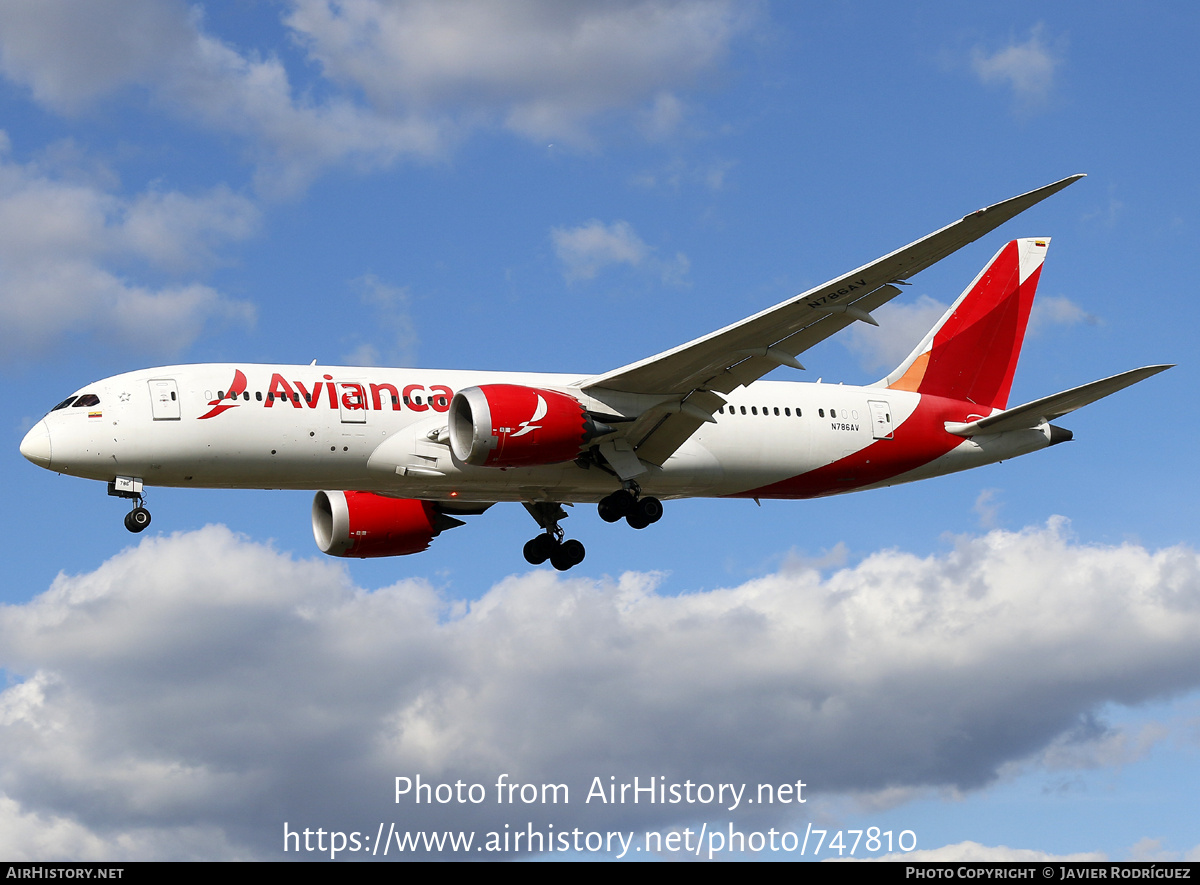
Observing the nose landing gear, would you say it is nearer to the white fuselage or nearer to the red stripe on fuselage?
the white fuselage

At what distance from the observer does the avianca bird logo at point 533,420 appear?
30.8 metres

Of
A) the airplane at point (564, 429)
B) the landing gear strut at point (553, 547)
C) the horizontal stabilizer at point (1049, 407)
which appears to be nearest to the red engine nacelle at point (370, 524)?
the airplane at point (564, 429)

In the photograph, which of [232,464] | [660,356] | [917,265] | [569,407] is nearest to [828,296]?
[917,265]

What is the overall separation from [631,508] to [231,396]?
978 centimetres

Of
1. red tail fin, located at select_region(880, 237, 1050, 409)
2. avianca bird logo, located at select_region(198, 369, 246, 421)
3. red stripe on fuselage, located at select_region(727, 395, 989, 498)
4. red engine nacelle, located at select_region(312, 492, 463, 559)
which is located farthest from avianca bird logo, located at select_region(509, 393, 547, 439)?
red tail fin, located at select_region(880, 237, 1050, 409)

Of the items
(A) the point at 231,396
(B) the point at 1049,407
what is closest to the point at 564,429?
(A) the point at 231,396

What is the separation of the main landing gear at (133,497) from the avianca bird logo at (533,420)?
826 cm

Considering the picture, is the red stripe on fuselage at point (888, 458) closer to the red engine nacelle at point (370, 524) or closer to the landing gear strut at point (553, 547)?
the landing gear strut at point (553, 547)

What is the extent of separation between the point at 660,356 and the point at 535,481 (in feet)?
14.5

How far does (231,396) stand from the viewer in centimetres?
3084

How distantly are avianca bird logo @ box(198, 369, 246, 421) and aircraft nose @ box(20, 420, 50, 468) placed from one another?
3.33 metres

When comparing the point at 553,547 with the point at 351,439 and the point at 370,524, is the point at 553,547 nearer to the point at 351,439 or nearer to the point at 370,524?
the point at 370,524

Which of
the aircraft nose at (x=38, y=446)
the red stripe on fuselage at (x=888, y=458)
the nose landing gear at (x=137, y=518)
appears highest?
the red stripe on fuselage at (x=888, y=458)
